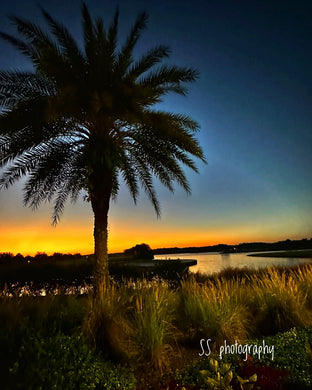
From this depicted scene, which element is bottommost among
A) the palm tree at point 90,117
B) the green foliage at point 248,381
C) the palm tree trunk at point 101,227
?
the green foliage at point 248,381

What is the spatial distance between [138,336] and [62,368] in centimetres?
185

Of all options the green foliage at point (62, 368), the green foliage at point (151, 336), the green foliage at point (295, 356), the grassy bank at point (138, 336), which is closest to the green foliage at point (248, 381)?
the grassy bank at point (138, 336)

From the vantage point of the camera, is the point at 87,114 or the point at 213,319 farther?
the point at 87,114

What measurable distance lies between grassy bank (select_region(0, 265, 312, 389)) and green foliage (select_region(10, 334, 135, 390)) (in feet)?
0.04

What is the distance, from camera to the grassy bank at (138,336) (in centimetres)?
380

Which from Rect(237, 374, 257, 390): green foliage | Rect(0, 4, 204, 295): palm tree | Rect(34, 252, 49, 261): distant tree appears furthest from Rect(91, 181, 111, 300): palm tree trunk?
Rect(34, 252, 49, 261): distant tree

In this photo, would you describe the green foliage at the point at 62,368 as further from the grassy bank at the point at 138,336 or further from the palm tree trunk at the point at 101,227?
the palm tree trunk at the point at 101,227

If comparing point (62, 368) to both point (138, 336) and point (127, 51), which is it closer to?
point (138, 336)

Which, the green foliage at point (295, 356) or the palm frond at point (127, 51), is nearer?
the green foliage at point (295, 356)

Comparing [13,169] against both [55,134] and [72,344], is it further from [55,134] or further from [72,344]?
[72,344]

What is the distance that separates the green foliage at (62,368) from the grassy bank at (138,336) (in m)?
0.01

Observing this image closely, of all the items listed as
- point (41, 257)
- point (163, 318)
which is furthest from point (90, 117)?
point (41, 257)

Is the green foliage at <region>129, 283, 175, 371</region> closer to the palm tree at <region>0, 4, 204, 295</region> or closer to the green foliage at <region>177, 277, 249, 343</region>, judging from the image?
the green foliage at <region>177, 277, 249, 343</region>

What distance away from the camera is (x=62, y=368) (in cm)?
377
